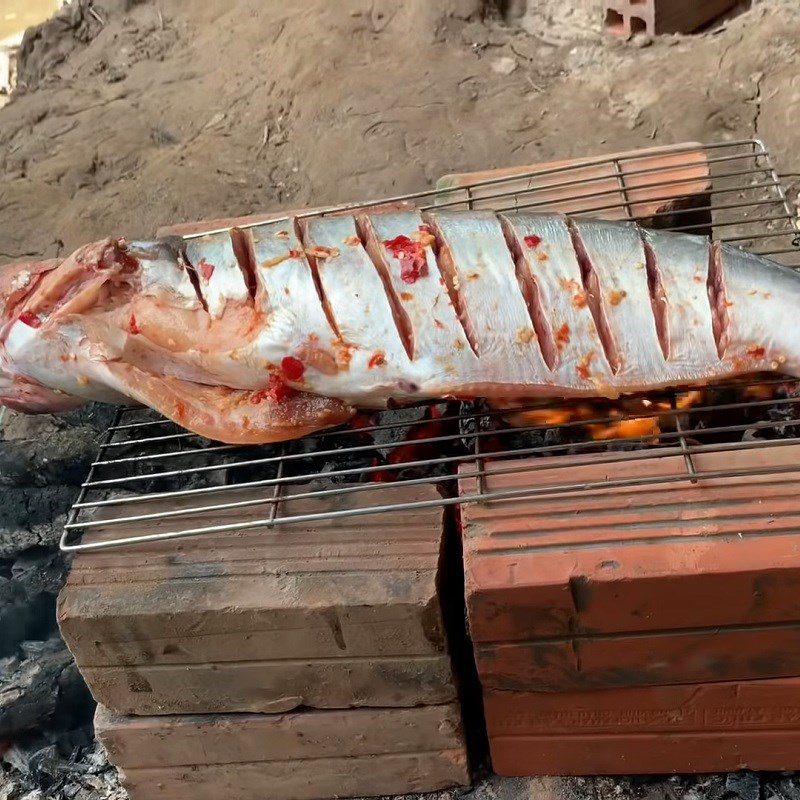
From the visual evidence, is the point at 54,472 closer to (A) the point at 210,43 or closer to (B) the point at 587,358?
(B) the point at 587,358

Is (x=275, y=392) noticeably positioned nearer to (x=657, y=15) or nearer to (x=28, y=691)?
(x=28, y=691)

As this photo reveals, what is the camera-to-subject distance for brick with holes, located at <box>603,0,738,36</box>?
20.8ft

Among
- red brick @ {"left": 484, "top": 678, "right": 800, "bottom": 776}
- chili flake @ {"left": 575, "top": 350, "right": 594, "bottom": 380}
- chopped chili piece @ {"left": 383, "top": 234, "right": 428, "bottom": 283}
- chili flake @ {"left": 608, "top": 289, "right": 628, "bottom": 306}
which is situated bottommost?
red brick @ {"left": 484, "top": 678, "right": 800, "bottom": 776}

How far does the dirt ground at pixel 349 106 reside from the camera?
584 cm

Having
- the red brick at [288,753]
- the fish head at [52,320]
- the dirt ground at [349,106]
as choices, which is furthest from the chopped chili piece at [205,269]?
the dirt ground at [349,106]

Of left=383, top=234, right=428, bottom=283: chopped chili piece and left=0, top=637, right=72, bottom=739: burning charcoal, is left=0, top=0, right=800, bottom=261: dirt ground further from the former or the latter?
left=0, top=637, right=72, bottom=739: burning charcoal

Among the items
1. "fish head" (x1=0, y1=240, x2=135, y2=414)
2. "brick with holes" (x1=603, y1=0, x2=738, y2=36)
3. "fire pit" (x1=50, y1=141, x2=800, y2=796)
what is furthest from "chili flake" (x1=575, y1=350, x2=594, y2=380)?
"brick with holes" (x1=603, y1=0, x2=738, y2=36)

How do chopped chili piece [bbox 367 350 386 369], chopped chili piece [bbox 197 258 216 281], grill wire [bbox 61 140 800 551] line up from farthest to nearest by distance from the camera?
1. chopped chili piece [bbox 197 258 216 281]
2. chopped chili piece [bbox 367 350 386 369]
3. grill wire [bbox 61 140 800 551]

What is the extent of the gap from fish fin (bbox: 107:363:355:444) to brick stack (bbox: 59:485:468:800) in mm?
241

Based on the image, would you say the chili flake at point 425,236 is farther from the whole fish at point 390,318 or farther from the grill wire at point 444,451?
the grill wire at point 444,451

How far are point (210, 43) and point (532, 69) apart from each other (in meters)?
3.25

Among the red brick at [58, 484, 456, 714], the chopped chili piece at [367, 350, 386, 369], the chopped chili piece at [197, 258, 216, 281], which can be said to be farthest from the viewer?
the chopped chili piece at [197, 258, 216, 281]

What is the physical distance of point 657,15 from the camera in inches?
249

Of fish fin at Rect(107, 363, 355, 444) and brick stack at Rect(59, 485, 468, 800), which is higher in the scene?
fish fin at Rect(107, 363, 355, 444)
